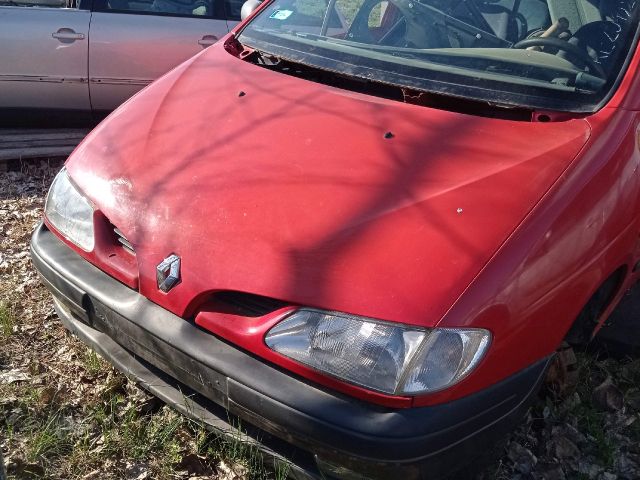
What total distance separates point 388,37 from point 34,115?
2998 millimetres

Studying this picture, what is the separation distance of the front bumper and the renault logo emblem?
0.09 metres

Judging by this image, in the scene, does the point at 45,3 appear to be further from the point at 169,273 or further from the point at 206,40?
the point at 169,273

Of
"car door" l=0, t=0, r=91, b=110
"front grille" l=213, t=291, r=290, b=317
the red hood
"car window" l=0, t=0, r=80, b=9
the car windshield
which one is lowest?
"car door" l=0, t=0, r=91, b=110

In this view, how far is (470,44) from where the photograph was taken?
115 inches

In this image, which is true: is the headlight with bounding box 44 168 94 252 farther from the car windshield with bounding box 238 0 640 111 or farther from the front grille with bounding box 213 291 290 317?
the car windshield with bounding box 238 0 640 111

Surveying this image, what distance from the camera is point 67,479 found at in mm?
2402

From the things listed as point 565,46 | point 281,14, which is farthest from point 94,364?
point 565,46

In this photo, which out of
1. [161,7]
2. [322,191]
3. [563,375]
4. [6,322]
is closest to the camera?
[322,191]

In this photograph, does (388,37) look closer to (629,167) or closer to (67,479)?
(629,167)

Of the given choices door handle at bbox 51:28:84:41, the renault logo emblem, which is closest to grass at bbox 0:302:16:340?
the renault logo emblem

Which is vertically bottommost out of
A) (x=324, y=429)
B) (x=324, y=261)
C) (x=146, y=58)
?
(x=146, y=58)

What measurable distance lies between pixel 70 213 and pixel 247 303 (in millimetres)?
854

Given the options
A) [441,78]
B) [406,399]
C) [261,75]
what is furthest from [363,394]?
[261,75]

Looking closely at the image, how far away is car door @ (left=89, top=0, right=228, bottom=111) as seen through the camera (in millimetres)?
4980
